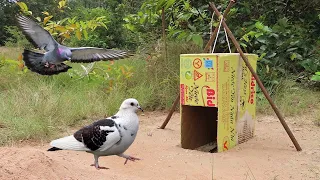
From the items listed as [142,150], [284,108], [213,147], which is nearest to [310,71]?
[284,108]

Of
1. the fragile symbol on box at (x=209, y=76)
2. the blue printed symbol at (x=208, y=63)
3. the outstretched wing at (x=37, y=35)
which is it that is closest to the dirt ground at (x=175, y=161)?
the fragile symbol on box at (x=209, y=76)

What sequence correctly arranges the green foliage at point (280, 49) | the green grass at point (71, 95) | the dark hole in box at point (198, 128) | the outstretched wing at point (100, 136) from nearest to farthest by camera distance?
the outstretched wing at point (100, 136)
the dark hole in box at point (198, 128)
the green grass at point (71, 95)
the green foliage at point (280, 49)

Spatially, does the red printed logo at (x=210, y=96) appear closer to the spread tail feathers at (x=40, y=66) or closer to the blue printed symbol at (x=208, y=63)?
the blue printed symbol at (x=208, y=63)

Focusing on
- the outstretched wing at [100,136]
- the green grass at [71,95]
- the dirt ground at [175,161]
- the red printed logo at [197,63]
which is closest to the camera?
the dirt ground at [175,161]

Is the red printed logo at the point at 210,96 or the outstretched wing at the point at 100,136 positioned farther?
the red printed logo at the point at 210,96

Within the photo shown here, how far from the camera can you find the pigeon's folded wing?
→ 12.8ft

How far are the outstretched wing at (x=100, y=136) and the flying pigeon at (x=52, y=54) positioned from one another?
123cm

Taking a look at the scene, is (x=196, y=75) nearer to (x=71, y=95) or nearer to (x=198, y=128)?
(x=198, y=128)

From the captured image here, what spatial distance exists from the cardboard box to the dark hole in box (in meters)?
0.03

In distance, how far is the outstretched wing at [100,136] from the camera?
264 centimetres

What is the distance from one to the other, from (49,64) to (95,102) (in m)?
1.66

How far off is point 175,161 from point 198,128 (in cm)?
100

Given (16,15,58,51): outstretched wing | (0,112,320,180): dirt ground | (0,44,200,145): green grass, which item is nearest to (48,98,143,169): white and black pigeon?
(0,112,320,180): dirt ground

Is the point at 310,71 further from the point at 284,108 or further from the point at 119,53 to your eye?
the point at 119,53
